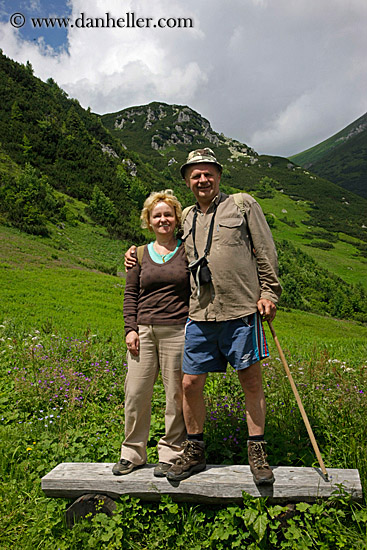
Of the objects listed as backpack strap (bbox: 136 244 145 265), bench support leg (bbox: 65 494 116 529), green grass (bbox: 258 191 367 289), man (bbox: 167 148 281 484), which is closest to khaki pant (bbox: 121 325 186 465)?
man (bbox: 167 148 281 484)

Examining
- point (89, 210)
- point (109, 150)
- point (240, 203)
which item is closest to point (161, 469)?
point (240, 203)

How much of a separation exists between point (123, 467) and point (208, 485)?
2.49 feet

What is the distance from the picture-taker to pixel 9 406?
4590mm

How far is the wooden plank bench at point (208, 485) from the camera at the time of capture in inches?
108

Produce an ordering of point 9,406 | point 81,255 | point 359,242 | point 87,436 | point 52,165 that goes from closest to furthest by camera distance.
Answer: point 87,436, point 9,406, point 81,255, point 52,165, point 359,242

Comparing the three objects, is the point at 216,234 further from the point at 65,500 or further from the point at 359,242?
the point at 359,242

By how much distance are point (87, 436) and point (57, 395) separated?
0.92 meters

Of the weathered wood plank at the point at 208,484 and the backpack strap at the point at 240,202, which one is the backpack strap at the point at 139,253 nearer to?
the backpack strap at the point at 240,202

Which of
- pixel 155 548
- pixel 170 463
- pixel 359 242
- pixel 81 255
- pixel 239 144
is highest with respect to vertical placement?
pixel 239 144

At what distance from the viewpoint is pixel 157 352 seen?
3.26m

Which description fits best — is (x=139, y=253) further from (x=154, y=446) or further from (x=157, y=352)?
(x=154, y=446)

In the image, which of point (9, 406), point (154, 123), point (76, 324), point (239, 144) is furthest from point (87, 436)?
point (239, 144)

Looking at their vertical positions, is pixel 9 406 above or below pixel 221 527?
above

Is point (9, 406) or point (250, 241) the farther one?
point (9, 406)
